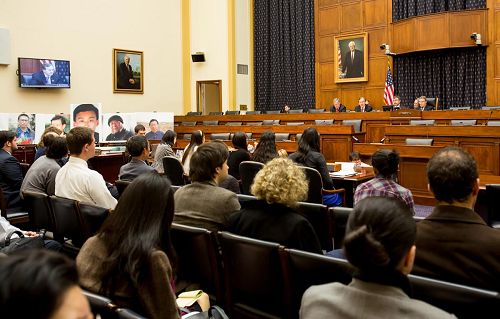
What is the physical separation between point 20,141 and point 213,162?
8.28m

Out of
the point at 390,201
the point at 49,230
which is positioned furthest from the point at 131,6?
the point at 390,201

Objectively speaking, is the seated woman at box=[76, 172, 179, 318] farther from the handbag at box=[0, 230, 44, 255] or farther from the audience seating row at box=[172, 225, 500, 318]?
the handbag at box=[0, 230, 44, 255]

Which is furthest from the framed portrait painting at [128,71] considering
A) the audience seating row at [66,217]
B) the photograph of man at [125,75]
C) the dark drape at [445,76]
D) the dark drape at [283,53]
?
the audience seating row at [66,217]

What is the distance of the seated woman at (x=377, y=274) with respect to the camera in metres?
1.42

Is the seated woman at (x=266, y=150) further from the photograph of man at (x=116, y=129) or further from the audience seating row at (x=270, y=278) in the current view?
the photograph of man at (x=116, y=129)

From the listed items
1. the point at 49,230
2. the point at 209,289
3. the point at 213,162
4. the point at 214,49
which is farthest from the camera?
the point at 214,49

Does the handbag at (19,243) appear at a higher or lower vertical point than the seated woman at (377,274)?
lower

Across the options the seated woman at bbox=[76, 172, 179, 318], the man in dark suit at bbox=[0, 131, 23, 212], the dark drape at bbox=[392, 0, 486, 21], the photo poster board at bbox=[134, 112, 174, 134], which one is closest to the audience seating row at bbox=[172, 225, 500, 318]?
the seated woman at bbox=[76, 172, 179, 318]

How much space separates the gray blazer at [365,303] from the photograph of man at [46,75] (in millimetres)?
12033

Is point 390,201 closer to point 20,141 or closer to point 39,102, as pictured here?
point 20,141

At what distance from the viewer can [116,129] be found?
11164 mm

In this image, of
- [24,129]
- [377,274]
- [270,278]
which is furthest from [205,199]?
[24,129]

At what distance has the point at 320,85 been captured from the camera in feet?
49.0

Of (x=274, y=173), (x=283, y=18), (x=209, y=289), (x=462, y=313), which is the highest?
(x=283, y=18)
